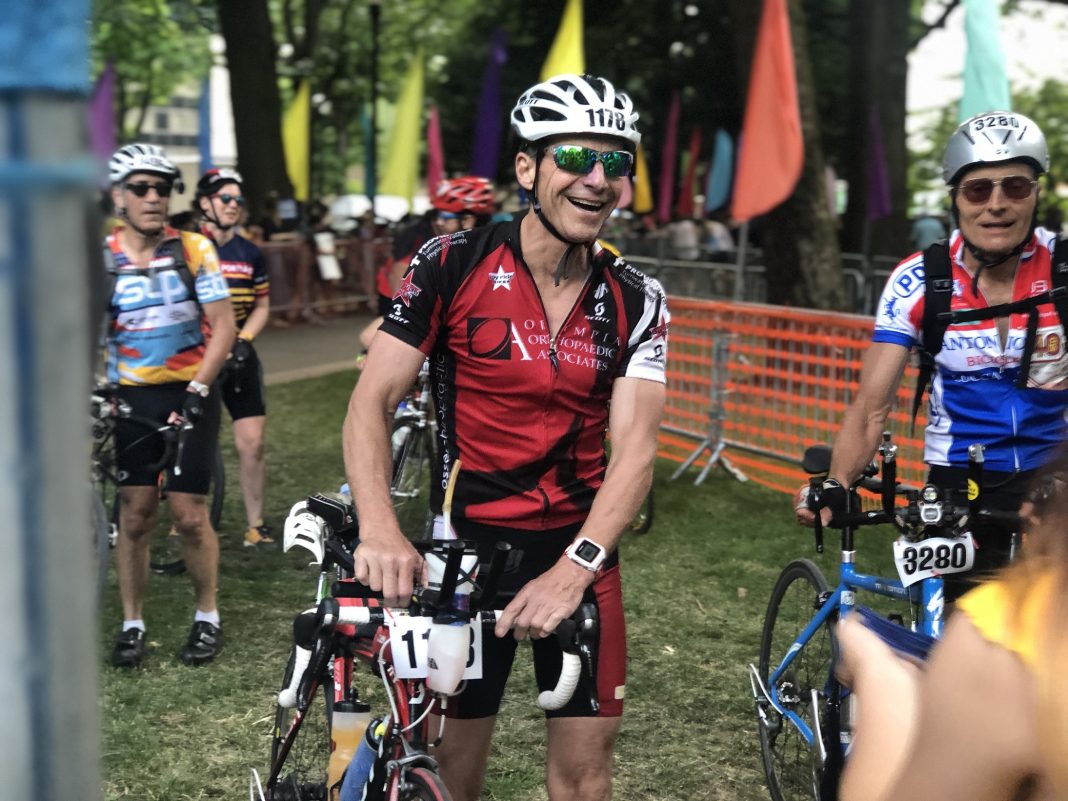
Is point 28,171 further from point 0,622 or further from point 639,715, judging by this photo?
point 639,715

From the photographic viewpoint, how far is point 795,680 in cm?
472

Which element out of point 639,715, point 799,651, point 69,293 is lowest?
point 639,715

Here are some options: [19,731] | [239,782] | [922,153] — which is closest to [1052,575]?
[19,731]

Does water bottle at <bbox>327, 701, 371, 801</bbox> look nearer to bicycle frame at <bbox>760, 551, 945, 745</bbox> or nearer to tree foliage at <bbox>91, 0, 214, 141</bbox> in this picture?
bicycle frame at <bbox>760, 551, 945, 745</bbox>

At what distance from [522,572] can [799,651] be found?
1.52 metres

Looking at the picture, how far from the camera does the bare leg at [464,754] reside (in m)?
3.58

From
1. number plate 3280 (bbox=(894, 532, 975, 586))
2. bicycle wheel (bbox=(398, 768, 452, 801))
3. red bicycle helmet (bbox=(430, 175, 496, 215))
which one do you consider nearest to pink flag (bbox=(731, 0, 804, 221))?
red bicycle helmet (bbox=(430, 175, 496, 215))

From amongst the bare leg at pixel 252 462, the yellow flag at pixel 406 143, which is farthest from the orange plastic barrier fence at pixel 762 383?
the yellow flag at pixel 406 143

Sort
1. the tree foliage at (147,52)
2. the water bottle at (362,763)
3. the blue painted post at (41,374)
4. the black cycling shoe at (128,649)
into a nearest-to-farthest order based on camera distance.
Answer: the blue painted post at (41,374) → the water bottle at (362,763) → the black cycling shoe at (128,649) → the tree foliage at (147,52)

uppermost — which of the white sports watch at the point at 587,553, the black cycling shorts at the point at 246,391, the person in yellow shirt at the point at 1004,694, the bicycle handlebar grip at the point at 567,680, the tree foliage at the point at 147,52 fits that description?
the tree foliage at the point at 147,52

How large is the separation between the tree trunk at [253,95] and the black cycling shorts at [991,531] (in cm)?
2000

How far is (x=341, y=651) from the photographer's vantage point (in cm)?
322

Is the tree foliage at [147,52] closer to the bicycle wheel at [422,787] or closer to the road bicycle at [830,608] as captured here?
the road bicycle at [830,608]

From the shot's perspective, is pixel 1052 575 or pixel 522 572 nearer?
pixel 1052 575
